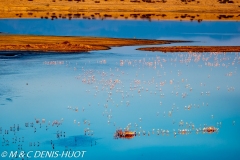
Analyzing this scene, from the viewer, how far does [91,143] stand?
14500 mm

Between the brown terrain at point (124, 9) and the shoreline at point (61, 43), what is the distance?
15.8 metres

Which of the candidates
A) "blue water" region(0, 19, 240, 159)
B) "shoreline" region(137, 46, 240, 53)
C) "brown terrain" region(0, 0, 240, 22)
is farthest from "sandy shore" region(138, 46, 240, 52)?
"brown terrain" region(0, 0, 240, 22)

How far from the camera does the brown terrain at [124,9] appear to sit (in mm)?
61219

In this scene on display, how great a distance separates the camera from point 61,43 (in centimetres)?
3750

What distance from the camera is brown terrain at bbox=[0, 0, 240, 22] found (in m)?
61.2

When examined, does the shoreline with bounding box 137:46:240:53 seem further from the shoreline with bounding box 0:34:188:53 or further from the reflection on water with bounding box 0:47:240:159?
the reflection on water with bounding box 0:47:240:159

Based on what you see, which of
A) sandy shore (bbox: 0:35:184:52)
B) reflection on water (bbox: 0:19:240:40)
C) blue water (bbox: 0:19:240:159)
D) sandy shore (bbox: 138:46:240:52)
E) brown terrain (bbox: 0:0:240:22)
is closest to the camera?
blue water (bbox: 0:19:240:159)

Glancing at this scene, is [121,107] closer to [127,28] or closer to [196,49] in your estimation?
[196,49]

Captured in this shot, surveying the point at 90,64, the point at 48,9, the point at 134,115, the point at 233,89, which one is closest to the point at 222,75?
the point at 233,89

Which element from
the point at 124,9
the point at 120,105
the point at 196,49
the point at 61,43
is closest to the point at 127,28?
the point at 61,43

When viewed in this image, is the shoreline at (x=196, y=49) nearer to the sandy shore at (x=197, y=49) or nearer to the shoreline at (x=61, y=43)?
the sandy shore at (x=197, y=49)

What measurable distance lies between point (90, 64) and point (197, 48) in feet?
37.1

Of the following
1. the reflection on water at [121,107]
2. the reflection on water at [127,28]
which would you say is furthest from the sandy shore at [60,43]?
the reflection on water at [121,107]

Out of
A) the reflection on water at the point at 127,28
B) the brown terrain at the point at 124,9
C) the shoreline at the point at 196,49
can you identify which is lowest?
the reflection on water at the point at 127,28
